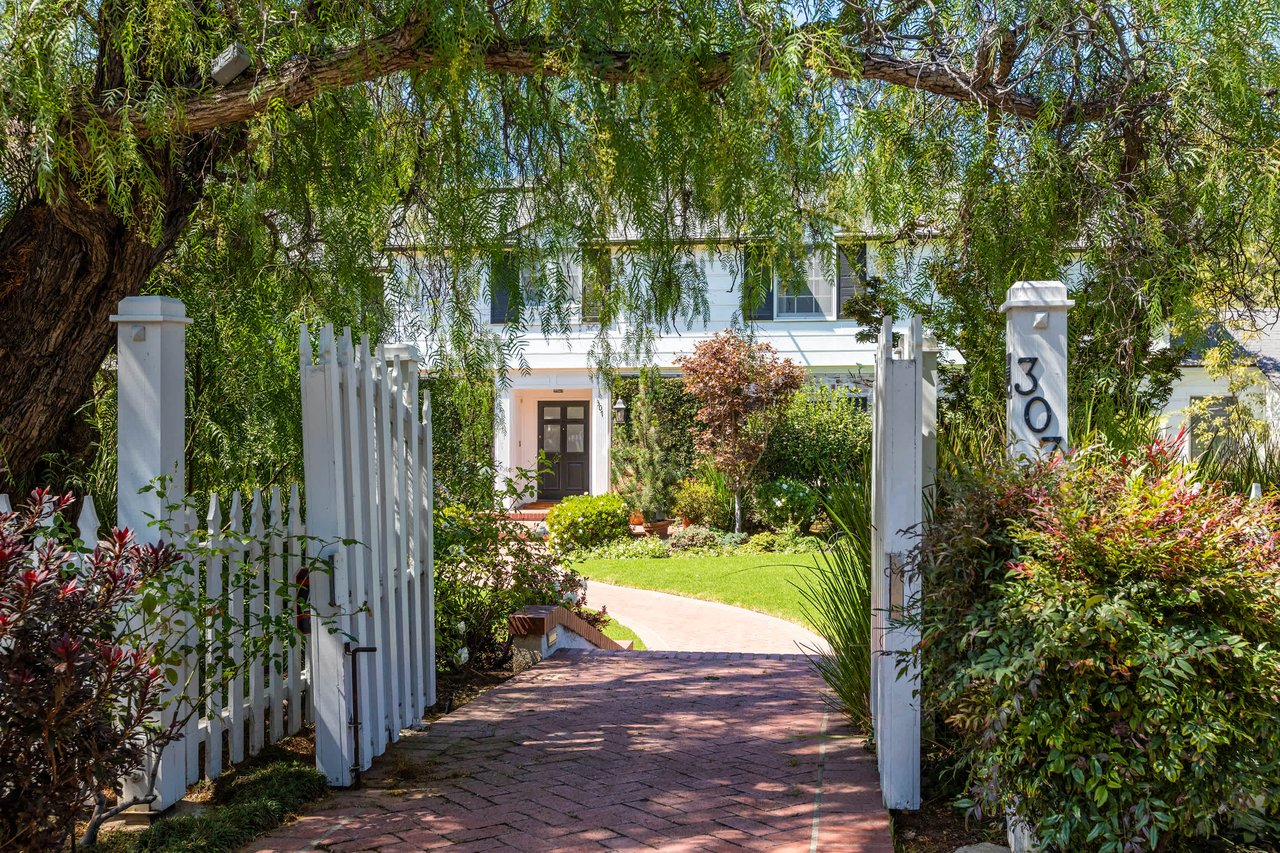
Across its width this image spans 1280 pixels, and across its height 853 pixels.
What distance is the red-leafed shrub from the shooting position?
2.94m

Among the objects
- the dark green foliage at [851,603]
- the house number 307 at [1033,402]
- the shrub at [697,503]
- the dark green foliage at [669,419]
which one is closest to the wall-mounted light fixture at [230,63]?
the house number 307 at [1033,402]

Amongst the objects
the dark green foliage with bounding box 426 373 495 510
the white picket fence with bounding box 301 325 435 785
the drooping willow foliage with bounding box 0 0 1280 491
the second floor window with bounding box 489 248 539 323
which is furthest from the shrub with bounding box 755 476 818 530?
the second floor window with bounding box 489 248 539 323

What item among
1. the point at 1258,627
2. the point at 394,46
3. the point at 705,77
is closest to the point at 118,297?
the point at 394,46

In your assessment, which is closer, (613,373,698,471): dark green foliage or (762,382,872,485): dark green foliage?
(762,382,872,485): dark green foliage

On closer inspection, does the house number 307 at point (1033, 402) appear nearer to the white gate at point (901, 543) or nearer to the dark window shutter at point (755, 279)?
the white gate at point (901, 543)

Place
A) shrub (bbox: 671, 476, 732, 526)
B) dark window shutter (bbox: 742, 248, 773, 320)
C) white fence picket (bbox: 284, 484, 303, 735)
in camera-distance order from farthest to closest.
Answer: shrub (bbox: 671, 476, 732, 526), white fence picket (bbox: 284, 484, 303, 735), dark window shutter (bbox: 742, 248, 773, 320)

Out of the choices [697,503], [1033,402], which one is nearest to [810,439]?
[697,503]

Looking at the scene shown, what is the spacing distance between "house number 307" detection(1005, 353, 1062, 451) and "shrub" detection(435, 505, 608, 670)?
418 centimetres

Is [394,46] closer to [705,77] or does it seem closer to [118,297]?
[705,77]

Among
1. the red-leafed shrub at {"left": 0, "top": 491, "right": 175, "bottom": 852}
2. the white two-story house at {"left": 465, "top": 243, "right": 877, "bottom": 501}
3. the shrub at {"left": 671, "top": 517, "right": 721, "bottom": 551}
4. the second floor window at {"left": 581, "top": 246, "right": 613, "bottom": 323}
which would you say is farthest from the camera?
the white two-story house at {"left": 465, "top": 243, "right": 877, "bottom": 501}

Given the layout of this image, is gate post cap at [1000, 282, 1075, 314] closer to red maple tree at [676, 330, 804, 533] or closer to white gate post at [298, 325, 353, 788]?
white gate post at [298, 325, 353, 788]

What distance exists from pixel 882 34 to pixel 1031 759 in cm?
340

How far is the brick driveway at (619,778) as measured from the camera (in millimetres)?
4160

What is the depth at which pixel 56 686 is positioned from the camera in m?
2.93
